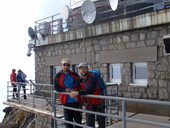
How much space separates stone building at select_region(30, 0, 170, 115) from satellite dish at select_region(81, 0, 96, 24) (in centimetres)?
26

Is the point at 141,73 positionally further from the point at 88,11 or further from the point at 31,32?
the point at 31,32

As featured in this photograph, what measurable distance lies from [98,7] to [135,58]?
3398 mm

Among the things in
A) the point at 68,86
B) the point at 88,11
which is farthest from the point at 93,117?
the point at 88,11

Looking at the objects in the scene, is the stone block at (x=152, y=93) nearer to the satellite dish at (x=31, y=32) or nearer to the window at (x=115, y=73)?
the window at (x=115, y=73)

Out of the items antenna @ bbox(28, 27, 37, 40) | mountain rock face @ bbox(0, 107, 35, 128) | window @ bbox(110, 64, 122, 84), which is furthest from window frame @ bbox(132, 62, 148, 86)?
antenna @ bbox(28, 27, 37, 40)

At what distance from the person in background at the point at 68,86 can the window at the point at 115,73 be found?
4.65 metres

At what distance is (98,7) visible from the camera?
1275cm

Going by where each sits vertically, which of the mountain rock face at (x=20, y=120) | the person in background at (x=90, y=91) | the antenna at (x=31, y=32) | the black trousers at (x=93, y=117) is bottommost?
the mountain rock face at (x=20, y=120)

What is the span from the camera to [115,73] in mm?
11414

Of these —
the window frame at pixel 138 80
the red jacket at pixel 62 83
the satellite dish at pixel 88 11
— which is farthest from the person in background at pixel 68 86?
the satellite dish at pixel 88 11

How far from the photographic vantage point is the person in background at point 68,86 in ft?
20.9

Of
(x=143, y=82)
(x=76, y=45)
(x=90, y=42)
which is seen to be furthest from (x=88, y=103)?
(x=76, y=45)

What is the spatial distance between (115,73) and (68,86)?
201 inches

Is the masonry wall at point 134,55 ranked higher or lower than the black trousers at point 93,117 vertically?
higher
